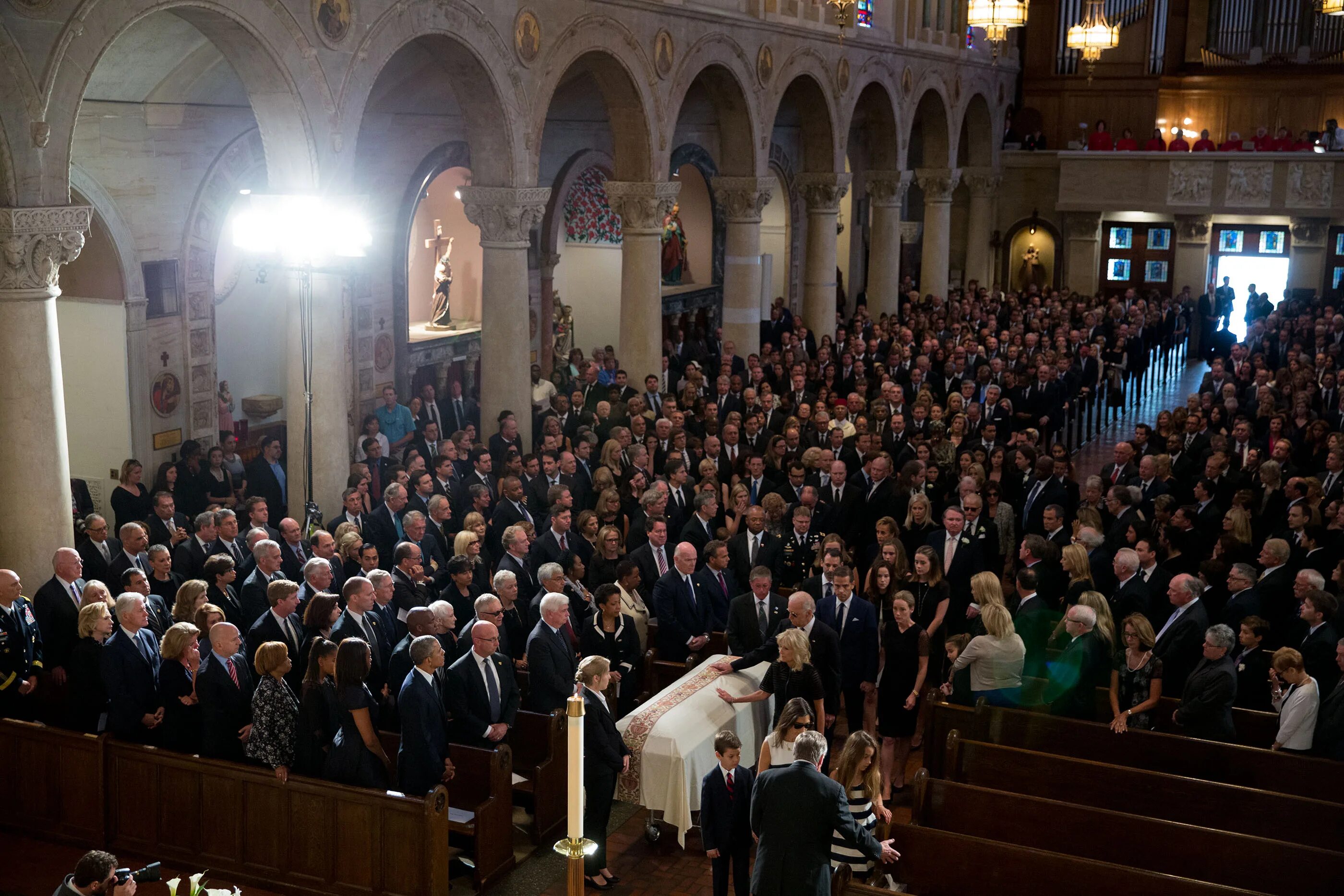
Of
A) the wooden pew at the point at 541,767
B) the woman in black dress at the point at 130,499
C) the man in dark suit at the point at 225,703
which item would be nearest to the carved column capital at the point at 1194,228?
the woman in black dress at the point at 130,499

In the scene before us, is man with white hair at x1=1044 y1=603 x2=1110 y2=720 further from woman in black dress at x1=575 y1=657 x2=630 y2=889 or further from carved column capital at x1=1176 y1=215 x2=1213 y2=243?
carved column capital at x1=1176 y1=215 x2=1213 y2=243

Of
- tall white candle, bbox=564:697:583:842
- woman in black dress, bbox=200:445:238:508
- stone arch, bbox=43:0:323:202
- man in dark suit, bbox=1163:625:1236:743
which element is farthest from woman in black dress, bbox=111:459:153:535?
tall white candle, bbox=564:697:583:842

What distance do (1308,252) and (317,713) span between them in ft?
89.6

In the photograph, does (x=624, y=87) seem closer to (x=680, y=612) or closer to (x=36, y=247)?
(x=36, y=247)

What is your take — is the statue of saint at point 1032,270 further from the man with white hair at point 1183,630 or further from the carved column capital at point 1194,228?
the man with white hair at point 1183,630

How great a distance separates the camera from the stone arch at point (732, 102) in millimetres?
19352

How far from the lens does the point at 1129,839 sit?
25.0ft

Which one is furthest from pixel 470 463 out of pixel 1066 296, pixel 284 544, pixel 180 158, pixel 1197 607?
pixel 1066 296

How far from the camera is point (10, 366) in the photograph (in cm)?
1009

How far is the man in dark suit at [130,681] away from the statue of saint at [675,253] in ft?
63.0

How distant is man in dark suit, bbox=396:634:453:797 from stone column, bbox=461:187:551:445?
25.6ft

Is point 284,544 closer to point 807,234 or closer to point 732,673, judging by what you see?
point 732,673

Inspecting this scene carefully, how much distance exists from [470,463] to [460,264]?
8084 millimetres

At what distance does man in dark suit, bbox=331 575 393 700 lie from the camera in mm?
8758
